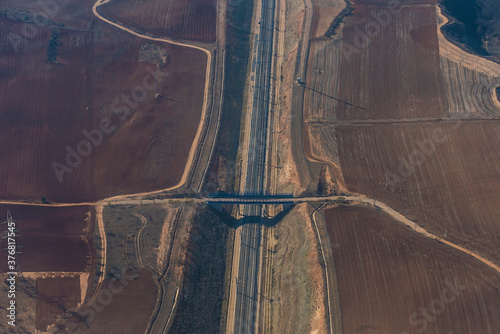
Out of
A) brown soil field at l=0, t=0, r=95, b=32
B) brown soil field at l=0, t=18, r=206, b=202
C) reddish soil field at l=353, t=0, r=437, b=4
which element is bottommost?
brown soil field at l=0, t=18, r=206, b=202

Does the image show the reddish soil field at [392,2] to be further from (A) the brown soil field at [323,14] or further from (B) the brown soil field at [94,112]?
(B) the brown soil field at [94,112]

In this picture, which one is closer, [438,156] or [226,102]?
[438,156]

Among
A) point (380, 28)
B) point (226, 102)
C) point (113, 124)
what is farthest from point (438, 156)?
point (113, 124)

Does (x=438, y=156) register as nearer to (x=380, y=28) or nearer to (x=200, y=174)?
(x=380, y=28)

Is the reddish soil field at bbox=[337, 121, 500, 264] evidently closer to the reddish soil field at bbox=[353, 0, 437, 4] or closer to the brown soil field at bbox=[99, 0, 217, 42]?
the reddish soil field at bbox=[353, 0, 437, 4]

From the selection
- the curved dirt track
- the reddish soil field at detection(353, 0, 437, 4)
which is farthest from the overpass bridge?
the reddish soil field at detection(353, 0, 437, 4)

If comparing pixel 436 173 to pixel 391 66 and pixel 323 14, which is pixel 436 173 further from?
pixel 323 14

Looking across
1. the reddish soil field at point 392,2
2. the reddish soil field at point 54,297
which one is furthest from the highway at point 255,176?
the reddish soil field at point 54,297
